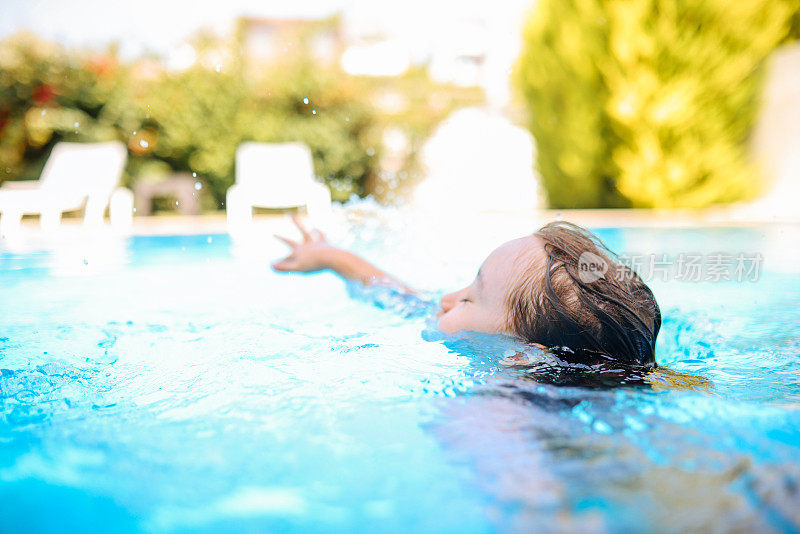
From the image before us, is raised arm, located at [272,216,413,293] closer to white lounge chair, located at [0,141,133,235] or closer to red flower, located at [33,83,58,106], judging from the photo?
white lounge chair, located at [0,141,133,235]

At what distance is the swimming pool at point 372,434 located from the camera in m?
0.90

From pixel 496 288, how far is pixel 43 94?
7.95m

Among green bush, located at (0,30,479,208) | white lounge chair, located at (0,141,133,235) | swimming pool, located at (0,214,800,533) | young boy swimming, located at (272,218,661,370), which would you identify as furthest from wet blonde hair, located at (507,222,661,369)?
green bush, located at (0,30,479,208)

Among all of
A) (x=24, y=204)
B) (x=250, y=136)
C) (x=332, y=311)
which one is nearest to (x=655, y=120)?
(x=250, y=136)

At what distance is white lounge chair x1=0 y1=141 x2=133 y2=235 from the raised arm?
14.7 ft

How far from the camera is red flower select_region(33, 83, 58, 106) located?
7.68 metres

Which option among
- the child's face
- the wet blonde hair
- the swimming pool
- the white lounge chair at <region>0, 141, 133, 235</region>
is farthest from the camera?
the white lounge chair at <region>0, 141, 133, 235</region>

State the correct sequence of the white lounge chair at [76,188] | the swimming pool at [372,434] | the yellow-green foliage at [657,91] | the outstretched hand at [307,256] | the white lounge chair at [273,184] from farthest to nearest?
1. the yellow-green foliage at [657,91]
2. the white lounge chair at [273,184]
3. the white lounge chair at [76,188]
4. the outstretched hand at [307,256]
5. the swimming pool at [372,434]

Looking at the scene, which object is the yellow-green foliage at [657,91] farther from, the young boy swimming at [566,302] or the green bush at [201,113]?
Result: the young boy swimming at [566,302]

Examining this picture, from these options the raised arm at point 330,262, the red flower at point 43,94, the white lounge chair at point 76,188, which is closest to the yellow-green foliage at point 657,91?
the white lounge chair at point 76,188

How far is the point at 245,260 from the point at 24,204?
9.26ft

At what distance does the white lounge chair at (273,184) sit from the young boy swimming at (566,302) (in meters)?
5.30

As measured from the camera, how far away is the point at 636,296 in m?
1.57

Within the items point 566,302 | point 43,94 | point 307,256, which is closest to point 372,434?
point 566,302
